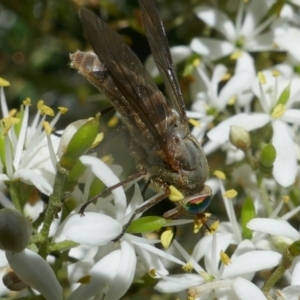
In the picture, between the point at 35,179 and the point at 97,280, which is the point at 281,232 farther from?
the point at 35,179

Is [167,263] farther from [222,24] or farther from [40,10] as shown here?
[40,10]

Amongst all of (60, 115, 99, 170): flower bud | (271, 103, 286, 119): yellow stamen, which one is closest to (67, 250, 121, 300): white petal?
(60, 115, 99, 170): flower bud

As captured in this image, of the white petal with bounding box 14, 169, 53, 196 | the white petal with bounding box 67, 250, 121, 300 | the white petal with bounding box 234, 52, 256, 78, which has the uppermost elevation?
the white petal with bounding box 234, 52, 256, 78

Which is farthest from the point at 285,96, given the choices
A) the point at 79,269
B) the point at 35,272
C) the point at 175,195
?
the point at 35,272

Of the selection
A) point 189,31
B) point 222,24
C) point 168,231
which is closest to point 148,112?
point 168,231

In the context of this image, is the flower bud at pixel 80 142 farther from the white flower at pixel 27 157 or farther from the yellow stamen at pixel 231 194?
the yellow stamen at pixel 231 194

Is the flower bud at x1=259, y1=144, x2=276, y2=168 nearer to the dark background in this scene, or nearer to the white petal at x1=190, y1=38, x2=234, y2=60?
the white petal at x1=190, y1=38, x2=234, y2=60

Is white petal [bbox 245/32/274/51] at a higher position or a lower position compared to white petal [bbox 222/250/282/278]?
higher
